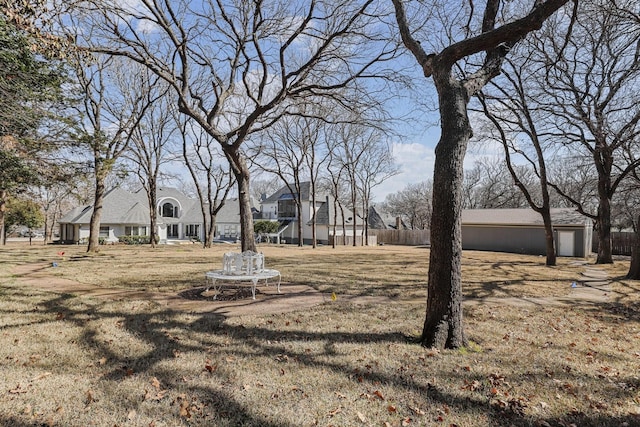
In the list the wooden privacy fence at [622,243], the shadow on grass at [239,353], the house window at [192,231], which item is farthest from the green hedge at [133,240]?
the wooden privacy fence at [622,243]

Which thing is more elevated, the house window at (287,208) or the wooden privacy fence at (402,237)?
the house window at (287,208)

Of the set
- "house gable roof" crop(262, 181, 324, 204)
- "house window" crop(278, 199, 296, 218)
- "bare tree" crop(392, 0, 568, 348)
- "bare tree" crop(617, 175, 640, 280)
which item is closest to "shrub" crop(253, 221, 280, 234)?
"house window" crop(278, 199, 296, 218)

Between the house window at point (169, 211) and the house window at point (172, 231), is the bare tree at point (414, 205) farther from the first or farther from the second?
the house window at point (172, 231)

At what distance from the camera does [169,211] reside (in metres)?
43.0

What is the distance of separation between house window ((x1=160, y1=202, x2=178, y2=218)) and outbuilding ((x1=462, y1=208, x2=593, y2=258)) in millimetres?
32266

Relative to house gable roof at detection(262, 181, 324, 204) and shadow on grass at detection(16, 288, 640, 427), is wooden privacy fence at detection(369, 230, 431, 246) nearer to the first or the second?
house gable roof at detection(262, 181, 324, 204)

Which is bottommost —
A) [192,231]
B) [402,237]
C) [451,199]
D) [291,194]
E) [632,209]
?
[402,237]

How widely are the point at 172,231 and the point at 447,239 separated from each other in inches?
1720

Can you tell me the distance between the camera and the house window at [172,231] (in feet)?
143

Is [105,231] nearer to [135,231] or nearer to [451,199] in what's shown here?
[135,231]

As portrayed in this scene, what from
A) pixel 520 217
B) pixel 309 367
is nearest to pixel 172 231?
pixel 520 217

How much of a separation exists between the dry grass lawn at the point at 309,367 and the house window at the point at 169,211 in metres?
37.1

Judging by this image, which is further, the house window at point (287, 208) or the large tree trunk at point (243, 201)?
the house window at point (287, 208)

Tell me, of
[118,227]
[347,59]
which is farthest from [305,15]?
[118,227]
